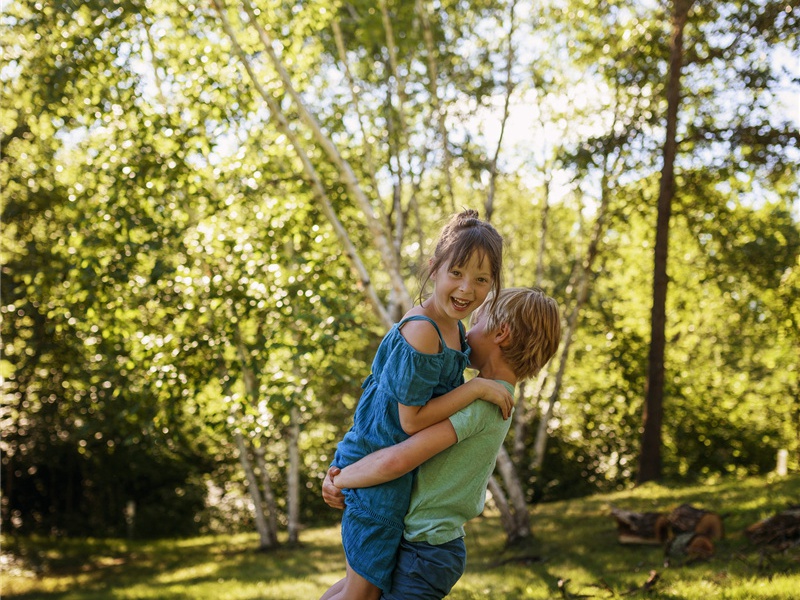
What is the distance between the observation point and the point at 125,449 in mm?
14336

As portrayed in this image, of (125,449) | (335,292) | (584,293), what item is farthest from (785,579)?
(125,449)

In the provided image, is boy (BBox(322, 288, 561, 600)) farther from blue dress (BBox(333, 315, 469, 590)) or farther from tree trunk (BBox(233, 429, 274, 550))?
tree trunk (BBox(233, 429, 274, 550))

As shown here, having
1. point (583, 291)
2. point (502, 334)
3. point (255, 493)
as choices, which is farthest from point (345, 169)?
point (583, 291)

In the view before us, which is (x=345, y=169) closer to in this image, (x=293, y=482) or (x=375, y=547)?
(x=375, y=547)

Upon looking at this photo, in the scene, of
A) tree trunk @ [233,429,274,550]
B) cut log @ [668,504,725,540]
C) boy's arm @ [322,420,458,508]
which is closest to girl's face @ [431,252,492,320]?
boy's arm @ [322,420,458,508]

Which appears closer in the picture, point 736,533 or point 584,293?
point 736,533

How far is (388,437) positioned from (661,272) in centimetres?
1032

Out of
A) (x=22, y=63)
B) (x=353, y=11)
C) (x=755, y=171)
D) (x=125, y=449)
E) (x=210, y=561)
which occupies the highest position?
(x=353, y=11)

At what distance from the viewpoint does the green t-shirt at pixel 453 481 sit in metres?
2.40

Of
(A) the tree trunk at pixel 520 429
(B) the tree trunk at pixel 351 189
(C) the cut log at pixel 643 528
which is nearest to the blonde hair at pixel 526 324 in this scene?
(B) the tree trunk at pixel 351 189

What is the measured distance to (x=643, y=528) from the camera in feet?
26.8

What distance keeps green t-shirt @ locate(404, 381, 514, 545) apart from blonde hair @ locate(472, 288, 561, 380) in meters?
0.10

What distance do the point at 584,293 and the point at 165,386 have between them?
7.75 metres

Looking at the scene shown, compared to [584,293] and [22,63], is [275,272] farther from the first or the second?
[584,293]
